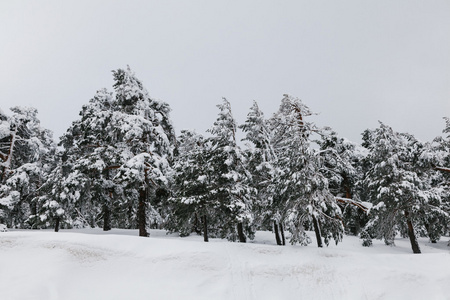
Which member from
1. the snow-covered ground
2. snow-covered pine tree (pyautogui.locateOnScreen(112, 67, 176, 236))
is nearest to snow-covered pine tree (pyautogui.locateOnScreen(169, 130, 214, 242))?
snow-covered pine tree (pyautogui.locateOnScreen(112, 67, 176, 236))

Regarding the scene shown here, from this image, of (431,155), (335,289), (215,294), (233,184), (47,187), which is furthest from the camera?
(47,187)

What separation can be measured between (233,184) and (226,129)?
12.3 feet

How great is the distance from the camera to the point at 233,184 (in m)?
17.3

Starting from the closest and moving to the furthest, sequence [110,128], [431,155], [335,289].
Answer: [335,289] < [110,128] < [431,155]

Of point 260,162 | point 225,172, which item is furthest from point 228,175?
point 260,162

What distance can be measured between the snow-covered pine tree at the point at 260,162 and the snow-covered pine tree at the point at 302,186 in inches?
127

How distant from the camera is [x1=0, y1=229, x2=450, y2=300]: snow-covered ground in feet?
34.3

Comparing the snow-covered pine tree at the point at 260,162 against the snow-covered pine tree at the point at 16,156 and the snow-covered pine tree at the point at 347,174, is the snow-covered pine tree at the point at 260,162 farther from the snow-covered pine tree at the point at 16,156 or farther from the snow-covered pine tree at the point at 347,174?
the snow-covered pine tree at the point at 16,156

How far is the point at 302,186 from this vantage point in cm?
1538

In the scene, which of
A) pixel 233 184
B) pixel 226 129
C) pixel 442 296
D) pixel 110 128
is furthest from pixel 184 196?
pixel 442 296

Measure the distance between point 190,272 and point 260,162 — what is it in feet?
38.9

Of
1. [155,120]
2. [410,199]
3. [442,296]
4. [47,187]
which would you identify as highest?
[155,120]

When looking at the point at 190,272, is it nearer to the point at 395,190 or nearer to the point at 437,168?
the point at 395,190

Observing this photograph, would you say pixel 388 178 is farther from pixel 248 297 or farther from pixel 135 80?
pixel 135 80
